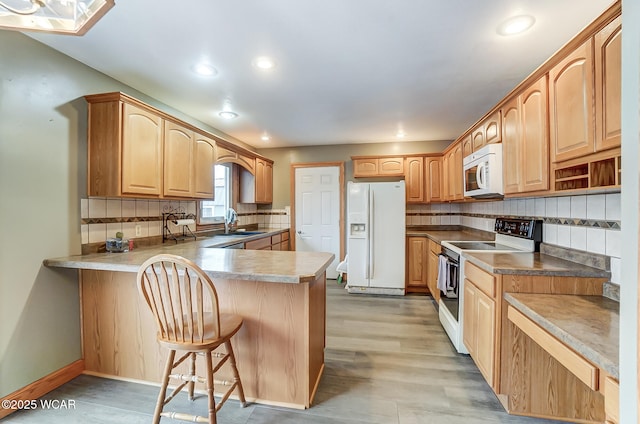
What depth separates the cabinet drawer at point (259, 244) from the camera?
3497 millimetres

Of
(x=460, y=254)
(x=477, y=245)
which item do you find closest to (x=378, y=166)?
(x=477, y=245)

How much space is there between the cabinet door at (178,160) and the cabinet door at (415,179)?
3.07 meters

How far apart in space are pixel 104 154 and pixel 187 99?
3.46 feet

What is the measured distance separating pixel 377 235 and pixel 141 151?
9.78ft

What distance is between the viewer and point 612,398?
33.8 inches

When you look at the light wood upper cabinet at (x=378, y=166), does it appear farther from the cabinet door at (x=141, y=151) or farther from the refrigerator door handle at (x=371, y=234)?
the cabinet door at (x=141, y=151)

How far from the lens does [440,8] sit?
154 centimetres

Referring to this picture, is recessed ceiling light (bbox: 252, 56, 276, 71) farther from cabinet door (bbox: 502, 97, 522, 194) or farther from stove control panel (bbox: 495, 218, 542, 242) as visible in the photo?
stove control panel (bbox: 495, 218, 542, 242)

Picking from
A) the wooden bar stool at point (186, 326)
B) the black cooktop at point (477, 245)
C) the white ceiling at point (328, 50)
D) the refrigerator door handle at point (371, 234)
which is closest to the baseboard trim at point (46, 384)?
the wooden bar stool at point (186, 326)

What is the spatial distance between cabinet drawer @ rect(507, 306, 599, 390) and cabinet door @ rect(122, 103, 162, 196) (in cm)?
271

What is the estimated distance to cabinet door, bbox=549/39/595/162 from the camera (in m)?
1.38

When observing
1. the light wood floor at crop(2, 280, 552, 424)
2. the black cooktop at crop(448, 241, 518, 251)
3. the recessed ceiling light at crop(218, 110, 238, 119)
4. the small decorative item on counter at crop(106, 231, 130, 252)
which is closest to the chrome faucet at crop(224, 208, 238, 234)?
the recessed ceiling light at crop(218, 110, 238, 119)

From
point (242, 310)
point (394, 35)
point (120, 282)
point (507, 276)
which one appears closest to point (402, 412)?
point (507, 276)

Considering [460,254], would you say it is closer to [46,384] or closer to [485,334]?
[485,334]
